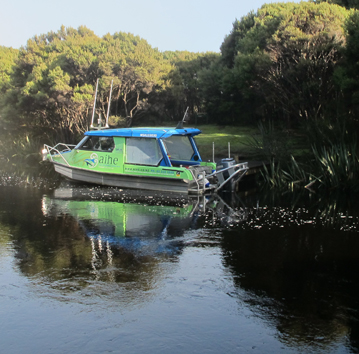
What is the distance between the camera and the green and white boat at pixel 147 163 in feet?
52.7

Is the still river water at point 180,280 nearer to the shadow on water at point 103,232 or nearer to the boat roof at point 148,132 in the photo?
the shadow on water at point 103,232

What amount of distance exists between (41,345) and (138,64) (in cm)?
2749

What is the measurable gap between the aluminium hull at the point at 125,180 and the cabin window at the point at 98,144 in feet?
2.78

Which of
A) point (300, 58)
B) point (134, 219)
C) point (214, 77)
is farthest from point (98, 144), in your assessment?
point (214, 77)

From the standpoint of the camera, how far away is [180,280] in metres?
7.66

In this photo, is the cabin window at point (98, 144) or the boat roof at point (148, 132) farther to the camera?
the cabin window at point (98, 144)

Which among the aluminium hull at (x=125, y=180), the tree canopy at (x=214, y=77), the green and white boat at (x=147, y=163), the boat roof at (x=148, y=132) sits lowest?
the aluminium hull at (x=125, y=180)

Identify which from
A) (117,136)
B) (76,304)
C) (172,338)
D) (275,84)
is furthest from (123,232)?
(275,84)

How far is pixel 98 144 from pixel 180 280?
36.1ft

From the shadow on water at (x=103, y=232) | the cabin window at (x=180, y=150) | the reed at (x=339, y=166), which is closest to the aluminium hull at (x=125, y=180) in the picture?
the shadow on water at (x=103, y=232)

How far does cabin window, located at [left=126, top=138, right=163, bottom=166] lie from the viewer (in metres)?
16.7

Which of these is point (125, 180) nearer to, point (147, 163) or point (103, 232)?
point (147, 163)

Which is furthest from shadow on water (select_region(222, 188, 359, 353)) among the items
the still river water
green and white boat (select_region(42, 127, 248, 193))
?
green and white boat (select_region(42, 127, 248, 193))

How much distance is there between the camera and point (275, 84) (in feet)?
74.2
